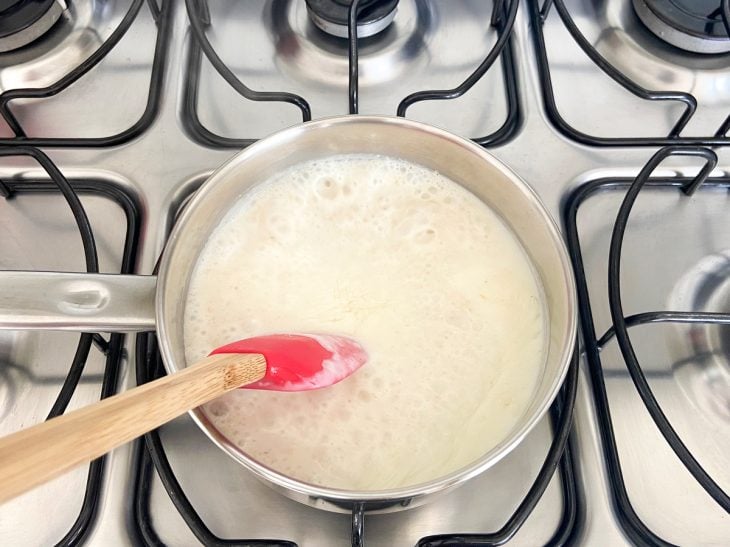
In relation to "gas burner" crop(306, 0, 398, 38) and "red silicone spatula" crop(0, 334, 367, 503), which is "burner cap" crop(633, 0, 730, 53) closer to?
"gas burner" crop(306, 0, 398, 38)

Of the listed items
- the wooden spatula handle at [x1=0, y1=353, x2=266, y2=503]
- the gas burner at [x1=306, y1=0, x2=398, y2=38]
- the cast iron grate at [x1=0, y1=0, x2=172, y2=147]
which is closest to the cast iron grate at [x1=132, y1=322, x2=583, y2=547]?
the wooden spatula handle at [x1=0, y1=353, x2=266, y2=503]

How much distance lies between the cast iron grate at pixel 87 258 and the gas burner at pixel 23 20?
17 centimetres

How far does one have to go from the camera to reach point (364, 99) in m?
0.70

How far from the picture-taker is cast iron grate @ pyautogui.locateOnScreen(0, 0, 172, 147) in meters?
0.62

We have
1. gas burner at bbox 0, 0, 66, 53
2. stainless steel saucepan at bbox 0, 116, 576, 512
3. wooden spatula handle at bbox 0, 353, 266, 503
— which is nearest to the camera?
wooden spatula handle at bbox 0, 353, 266, 503

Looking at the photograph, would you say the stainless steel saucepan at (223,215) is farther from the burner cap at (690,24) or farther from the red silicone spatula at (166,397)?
the burner cap at (690,24)

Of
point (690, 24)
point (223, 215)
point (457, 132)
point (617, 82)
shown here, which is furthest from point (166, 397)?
point (690, 24)

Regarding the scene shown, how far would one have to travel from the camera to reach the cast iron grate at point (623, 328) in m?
0.49

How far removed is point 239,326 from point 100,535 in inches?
7.5

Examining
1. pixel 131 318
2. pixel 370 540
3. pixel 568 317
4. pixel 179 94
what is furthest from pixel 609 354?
pixel 179 94

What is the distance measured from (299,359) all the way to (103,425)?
178mm

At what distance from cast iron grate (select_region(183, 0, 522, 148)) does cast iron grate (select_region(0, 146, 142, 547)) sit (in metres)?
0.11

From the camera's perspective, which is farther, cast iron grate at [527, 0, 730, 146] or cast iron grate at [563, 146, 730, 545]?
cast iron grate at [527, 0, 730, 146]

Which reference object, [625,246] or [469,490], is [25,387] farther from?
[625,246]
